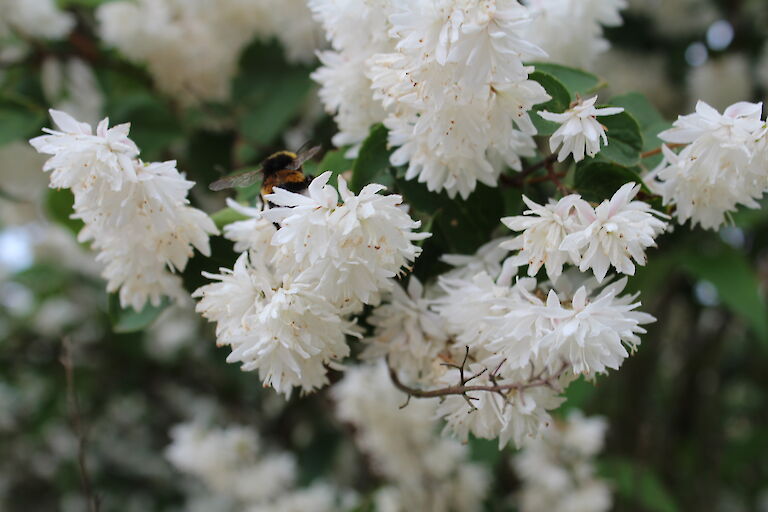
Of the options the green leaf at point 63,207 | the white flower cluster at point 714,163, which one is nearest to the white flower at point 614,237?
the white flower cluster at point 714,163

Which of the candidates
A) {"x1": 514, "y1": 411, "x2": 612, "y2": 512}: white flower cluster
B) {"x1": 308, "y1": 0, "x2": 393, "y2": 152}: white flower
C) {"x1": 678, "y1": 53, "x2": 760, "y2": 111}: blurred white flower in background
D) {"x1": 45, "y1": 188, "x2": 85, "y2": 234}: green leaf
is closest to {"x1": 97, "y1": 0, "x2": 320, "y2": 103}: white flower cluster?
{"x1": 45, "y1": 188, "x2": 85, "y2": 234}: green leaf

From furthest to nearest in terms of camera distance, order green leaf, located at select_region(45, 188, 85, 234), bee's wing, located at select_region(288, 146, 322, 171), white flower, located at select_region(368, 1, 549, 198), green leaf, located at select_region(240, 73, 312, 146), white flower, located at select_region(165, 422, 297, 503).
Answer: white flower, located at select_region(165, 422, 297, 503)
green leaf, located at select_region(240, 73, 312, 146)
green leaf, located at select_region(45, 188, 85, 234)
bee's wing, located at select_region(288, 146, 322, 171)
white flower, located at select_region(368, 1, 549, 198)

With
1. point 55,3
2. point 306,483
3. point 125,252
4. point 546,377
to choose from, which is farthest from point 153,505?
point 546,377

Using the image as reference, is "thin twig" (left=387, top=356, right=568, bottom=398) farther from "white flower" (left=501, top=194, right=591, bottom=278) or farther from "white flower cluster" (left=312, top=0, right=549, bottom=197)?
"white flower cluster" (left=312, top=0, right=549, bottom=197)

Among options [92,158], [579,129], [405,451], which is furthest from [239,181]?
[405,451]

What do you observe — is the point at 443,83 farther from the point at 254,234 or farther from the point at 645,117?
the point at 645,117

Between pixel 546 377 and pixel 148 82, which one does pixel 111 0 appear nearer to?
pixel 148 82
